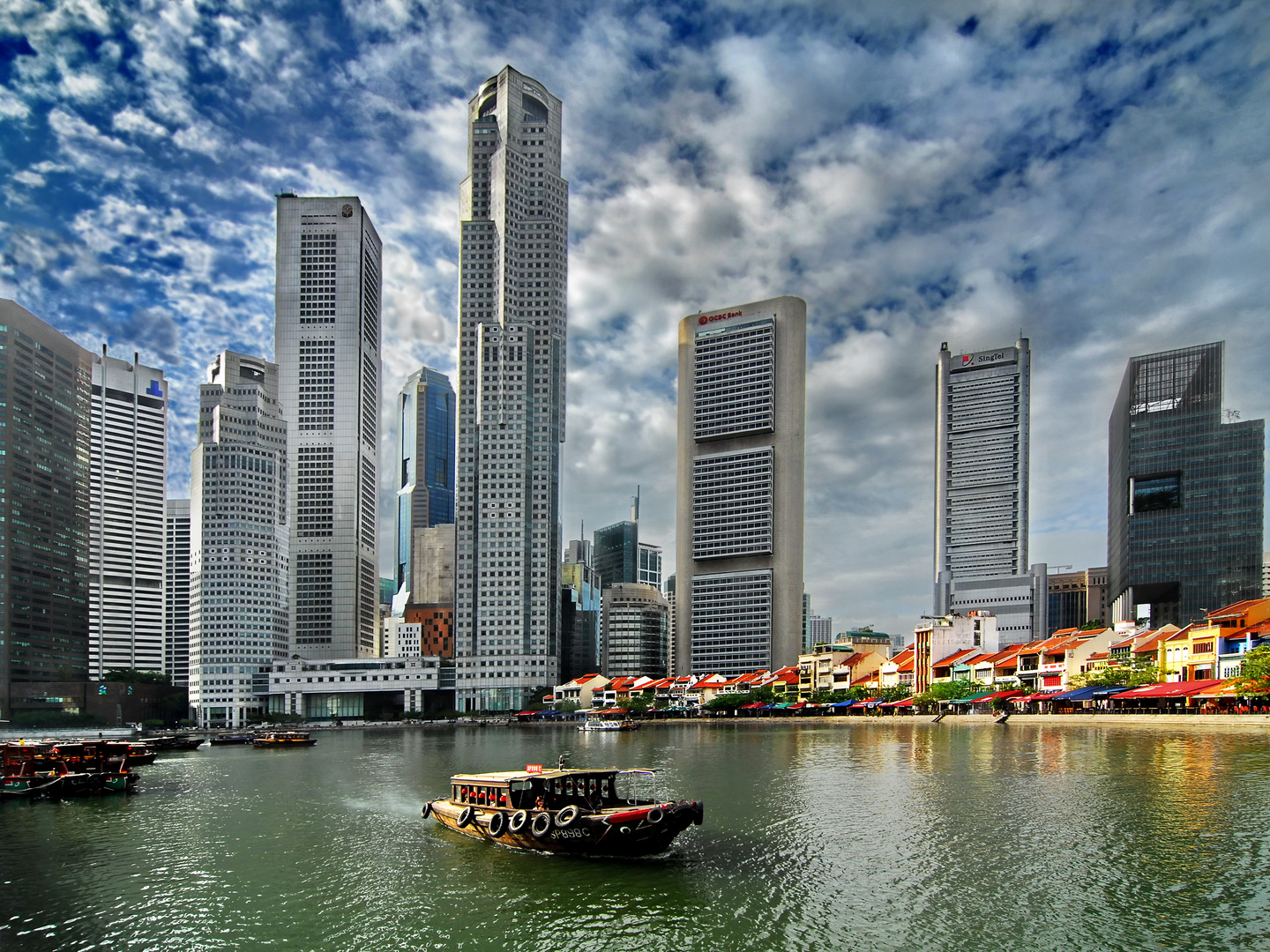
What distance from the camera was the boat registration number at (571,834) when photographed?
42906 millimetres

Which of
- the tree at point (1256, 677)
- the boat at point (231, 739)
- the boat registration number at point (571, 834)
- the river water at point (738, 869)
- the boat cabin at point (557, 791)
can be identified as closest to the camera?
the river water at point (738, 869)

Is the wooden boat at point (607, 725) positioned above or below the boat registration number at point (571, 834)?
below

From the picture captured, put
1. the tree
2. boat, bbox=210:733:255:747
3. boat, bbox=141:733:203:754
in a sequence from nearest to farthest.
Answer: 1. the tree
2. boat, bbox=141:733:203:754
3. boat, bbox=210:733:255:747

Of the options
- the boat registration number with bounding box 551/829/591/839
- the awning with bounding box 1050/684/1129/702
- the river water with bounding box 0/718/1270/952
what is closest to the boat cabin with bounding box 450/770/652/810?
the boat registration number with bounding box 551/829/591/839

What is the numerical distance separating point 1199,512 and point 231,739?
184 m

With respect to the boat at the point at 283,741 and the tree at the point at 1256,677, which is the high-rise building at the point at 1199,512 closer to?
the tree at the point at 1256,677

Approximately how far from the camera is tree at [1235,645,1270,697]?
89.8m

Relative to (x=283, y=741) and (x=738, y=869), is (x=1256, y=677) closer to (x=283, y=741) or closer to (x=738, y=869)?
(x=738, y=869)

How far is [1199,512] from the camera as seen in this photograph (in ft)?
632

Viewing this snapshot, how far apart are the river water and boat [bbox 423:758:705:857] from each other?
0.83m

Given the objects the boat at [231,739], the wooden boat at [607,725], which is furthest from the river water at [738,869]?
the boat at [231,739]

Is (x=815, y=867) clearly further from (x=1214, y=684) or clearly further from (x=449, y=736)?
(x=449, y=736)

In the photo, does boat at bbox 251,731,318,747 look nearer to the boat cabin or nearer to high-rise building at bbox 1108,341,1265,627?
the boat cabin

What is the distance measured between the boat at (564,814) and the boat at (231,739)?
115559 mm
